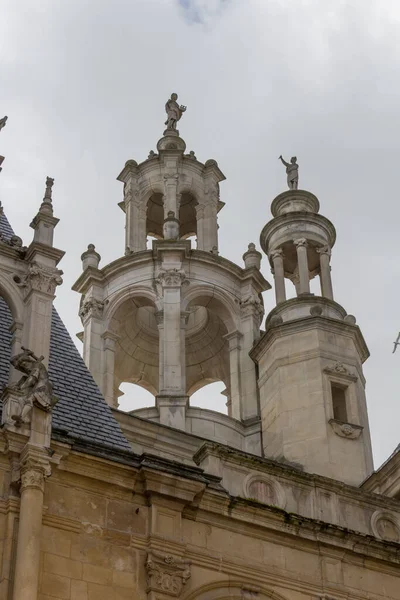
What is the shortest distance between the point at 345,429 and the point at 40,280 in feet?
35.1

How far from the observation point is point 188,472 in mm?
21297

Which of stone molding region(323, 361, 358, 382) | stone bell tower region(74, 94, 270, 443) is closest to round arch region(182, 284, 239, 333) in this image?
stone bell tower region(74, 94, 270, 443)

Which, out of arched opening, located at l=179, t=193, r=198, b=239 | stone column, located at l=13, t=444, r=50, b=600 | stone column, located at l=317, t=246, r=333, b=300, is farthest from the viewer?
arched opening, located at l=179, t=193, r=198, b=239

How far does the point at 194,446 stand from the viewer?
29.8 metres

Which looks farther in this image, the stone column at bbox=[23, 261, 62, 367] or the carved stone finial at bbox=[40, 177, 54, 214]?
the carved stone finial at bbox=[40, 177, 54, 214]

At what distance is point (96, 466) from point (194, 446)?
9465 mm

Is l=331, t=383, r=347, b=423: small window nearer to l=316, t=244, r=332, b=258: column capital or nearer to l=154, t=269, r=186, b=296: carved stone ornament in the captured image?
l=316, t=244, r=332, b=258: column capital

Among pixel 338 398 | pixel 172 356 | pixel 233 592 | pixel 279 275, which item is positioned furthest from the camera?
pixel 279 275

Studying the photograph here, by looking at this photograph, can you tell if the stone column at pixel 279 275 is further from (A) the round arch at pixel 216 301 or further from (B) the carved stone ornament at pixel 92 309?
(B) the carved stone ornament at pixel 92 309

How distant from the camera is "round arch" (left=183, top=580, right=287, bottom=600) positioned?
67.1 ft

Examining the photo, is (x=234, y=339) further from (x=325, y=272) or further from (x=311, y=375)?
(x=311, y=375)

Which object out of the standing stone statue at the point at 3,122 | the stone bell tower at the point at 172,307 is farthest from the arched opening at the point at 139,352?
the standing stone statue at the point at 3,122

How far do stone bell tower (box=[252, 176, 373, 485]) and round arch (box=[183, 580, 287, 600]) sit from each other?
838 centimetres

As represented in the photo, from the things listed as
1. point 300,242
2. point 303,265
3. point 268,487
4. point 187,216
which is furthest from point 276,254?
point 268,487
